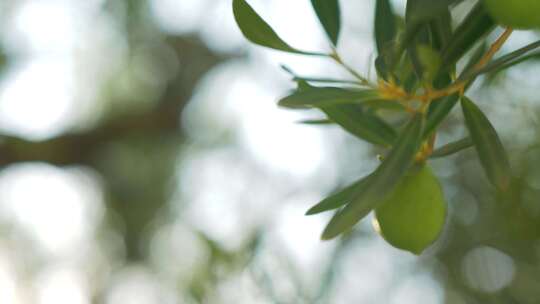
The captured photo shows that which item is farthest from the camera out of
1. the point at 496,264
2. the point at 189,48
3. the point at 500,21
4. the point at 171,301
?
the point at 189,48

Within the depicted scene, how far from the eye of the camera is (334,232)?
0.50 metres

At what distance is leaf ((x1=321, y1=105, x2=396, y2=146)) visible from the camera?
63cm

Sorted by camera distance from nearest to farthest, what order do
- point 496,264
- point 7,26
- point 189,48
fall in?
point 496,264, point 7,26, point 189,48

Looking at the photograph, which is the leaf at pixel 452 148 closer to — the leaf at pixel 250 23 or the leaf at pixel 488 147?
the leaf at pixel 488 147

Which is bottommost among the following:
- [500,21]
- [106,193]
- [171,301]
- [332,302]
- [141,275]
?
[141,275]

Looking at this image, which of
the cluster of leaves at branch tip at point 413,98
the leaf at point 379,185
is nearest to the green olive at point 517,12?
the cluster of leaves at branch tip at point 413,98

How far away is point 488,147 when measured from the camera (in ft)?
1.77

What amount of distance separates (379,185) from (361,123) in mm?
141

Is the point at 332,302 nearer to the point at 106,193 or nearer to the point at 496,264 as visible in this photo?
the point at 496,264

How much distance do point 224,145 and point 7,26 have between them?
0.85 meters

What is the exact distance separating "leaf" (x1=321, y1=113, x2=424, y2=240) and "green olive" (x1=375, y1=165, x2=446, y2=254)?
0.11 feet

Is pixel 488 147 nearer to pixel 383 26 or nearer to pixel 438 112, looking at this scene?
pixel 438 112

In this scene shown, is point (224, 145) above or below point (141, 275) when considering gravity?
above

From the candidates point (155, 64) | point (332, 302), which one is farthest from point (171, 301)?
point (155, 64)
